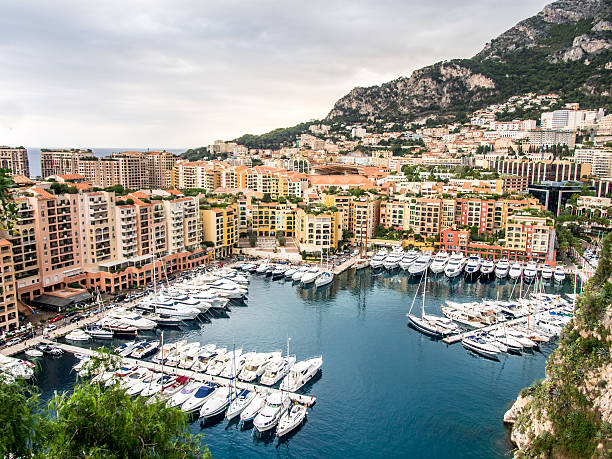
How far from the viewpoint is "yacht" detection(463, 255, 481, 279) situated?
49300mm

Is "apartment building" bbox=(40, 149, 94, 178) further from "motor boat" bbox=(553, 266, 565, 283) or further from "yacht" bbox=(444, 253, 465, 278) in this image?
"motor boat" bbox=(553, 266, 565, 283)

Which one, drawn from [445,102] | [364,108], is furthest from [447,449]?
[364,108]

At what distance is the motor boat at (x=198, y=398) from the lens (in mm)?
23156

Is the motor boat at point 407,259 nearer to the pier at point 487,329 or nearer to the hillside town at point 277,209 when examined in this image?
the hillside town at point 277,209

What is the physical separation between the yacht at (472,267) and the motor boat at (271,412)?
30995 millimetres

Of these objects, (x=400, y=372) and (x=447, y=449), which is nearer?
(x=447, y=449)

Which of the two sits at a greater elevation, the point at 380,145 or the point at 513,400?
the point at 380,145

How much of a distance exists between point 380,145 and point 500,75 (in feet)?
169

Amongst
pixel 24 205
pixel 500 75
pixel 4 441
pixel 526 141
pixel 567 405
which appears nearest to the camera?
pixel 4 441

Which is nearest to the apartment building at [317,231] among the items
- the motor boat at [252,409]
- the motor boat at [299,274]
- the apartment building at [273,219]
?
the apartment building at [273,219]

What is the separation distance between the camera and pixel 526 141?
11569 cm

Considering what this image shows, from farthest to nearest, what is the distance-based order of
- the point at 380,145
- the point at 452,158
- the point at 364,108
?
the point at 364,108, the point at 380,145, the point at 452,158

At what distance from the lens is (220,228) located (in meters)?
52.4

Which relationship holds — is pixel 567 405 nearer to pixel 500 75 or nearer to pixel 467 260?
pixel 467 260
